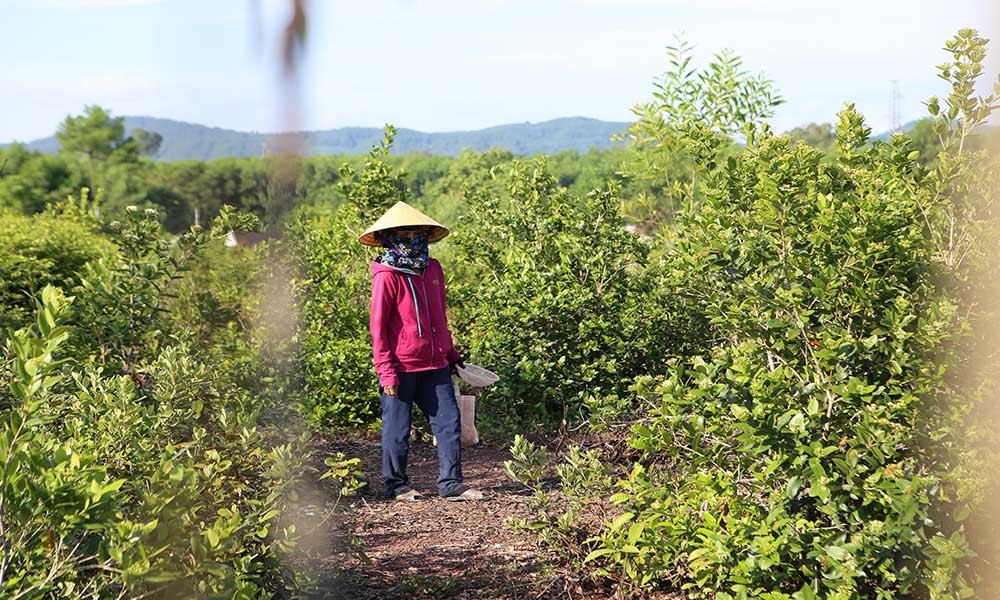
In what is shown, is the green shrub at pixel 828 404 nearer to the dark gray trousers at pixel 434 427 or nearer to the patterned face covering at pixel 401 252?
the dark gray trousers at pixel 434 427

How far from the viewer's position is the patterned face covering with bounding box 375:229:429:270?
587 cm

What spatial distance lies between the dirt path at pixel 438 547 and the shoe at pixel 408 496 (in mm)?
68

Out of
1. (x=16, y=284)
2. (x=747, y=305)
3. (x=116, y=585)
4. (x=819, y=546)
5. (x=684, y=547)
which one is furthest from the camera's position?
(x=16, y=284)

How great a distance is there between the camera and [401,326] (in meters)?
5.87

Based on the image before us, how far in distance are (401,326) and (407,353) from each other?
0.15 m

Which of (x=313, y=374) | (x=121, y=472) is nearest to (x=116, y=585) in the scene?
(x=121, y=472)

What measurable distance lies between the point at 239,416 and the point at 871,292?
7.22 feet

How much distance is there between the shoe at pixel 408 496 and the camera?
19.2ft

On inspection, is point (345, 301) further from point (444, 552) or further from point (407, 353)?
point (444, 552)

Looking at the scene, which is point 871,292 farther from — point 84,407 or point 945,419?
point 84,407

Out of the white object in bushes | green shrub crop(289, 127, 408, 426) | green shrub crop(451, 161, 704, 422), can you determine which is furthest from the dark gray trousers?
green shrub crop(451, 161, 704, 422)

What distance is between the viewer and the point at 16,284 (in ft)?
28.0

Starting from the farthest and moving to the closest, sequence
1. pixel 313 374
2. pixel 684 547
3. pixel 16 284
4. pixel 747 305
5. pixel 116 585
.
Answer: pixel 16 284 → pixel 313 374 → pixel 747 305 → pixel 684 547 → pixel 116 585

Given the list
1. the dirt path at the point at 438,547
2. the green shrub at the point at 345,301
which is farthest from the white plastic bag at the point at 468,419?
the green shrub at the point at 345,301
